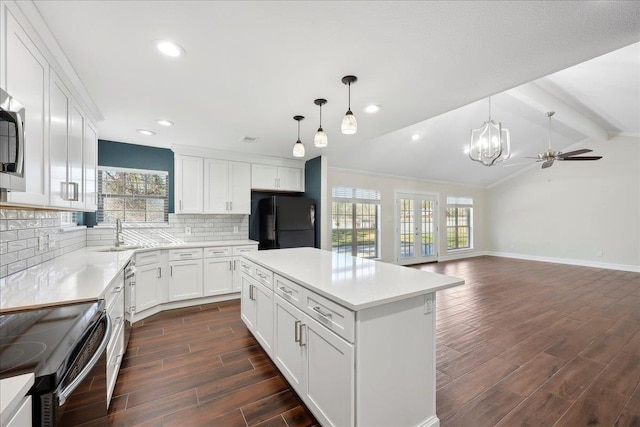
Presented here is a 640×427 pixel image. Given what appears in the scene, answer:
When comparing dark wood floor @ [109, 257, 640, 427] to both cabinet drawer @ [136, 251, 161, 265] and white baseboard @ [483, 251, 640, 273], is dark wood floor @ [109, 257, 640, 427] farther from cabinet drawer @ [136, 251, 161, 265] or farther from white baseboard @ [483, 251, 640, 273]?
white baseboard @ [483, 251, 640, 273]

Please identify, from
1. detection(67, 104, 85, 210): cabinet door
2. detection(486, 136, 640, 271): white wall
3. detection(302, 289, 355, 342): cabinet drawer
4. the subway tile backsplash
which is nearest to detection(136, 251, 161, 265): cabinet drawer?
the subway tile backsplash

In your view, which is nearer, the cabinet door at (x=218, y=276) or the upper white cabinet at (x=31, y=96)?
the upper white cabinet at (x=31, y=96)

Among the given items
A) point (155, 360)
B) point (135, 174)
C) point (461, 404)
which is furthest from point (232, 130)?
point (461, 404)

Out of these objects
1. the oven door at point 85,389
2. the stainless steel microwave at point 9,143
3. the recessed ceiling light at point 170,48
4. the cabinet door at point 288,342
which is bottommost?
the cabinet door at point 288,342

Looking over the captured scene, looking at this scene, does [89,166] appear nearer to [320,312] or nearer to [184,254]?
[184,254]

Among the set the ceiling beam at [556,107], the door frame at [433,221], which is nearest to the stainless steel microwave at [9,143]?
the ceiling beam at [556,107]

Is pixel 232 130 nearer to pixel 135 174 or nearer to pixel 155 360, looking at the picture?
pixel 135 174

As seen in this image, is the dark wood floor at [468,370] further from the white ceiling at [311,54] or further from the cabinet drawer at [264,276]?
the white ceiling at [311,54]

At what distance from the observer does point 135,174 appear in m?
3.84

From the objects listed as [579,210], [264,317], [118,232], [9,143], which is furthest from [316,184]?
[579,210]

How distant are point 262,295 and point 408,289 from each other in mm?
1394

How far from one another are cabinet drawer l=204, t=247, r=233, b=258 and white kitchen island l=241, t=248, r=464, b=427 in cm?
222

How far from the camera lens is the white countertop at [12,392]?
58 cm

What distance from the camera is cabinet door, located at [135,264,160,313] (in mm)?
3111
